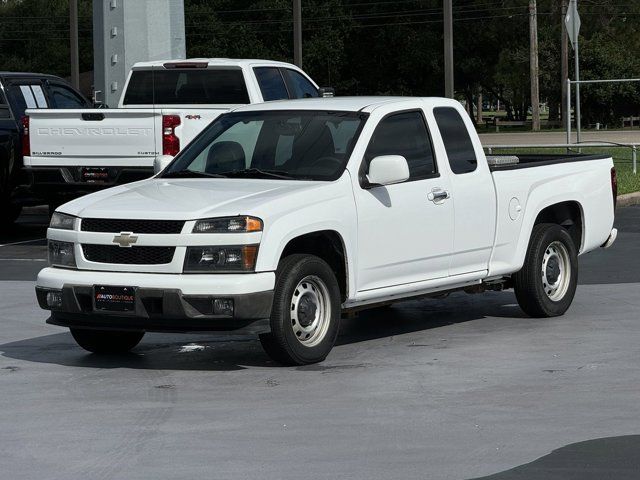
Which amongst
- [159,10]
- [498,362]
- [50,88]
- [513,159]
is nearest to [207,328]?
[498,362]

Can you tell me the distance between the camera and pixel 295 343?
30.6 feet

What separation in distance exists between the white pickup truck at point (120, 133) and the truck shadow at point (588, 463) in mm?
10305

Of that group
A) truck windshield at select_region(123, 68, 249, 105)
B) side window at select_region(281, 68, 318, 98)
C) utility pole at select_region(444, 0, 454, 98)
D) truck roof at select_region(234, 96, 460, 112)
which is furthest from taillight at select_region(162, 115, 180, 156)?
utility pole at select_region(444, 0, 454, 98)

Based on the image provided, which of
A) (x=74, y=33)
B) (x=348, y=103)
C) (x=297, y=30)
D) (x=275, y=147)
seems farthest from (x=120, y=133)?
(x=74, y=33)

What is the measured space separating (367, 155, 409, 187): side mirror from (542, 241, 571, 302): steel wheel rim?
2329mm

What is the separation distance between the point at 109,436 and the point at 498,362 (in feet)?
10.3

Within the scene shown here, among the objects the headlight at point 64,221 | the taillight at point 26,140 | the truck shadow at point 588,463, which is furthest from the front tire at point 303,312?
the taillight at point 26,140

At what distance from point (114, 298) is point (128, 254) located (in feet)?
0.99

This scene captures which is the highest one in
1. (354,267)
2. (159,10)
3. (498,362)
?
(159,10)

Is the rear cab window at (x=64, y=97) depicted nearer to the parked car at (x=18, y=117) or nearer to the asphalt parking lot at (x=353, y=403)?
the parked car at (x=18, y=117)

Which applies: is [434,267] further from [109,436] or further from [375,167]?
[109,436]

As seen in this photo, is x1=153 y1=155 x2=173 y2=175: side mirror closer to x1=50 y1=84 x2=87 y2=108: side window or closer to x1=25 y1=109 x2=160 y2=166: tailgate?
x1=25 y1=109 x2=160 y2=166: tailgate

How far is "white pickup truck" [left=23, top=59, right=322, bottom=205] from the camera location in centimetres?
1684

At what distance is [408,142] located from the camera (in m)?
10.5
